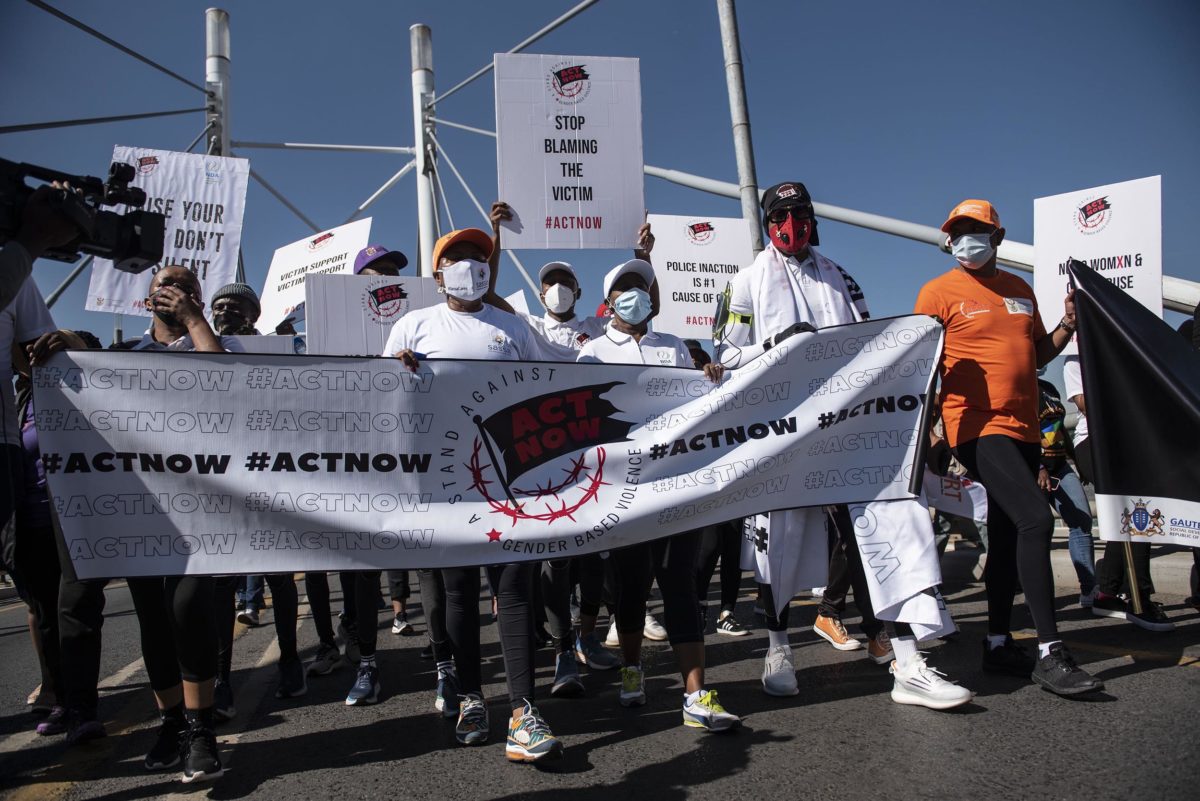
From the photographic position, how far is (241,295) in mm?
4633

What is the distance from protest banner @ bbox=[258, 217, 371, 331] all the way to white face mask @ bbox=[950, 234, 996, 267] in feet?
20.1

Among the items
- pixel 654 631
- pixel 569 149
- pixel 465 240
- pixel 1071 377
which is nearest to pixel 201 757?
pixel 465 240

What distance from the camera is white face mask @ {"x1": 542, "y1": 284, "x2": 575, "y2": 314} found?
5.28m

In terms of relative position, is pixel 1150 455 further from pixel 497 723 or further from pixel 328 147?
pixel 328 147

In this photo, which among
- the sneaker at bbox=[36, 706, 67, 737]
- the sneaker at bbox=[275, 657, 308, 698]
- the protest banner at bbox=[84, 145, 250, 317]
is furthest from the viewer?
the protest banner at bbox=[84, 145, 250, 317]

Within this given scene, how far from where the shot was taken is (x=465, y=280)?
137 inches

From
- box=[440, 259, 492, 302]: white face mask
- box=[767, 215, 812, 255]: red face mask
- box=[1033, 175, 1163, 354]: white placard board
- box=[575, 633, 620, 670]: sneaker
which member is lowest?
box=[575, 633, 620, 670]: sneaker

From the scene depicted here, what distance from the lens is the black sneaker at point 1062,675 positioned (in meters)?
3.10

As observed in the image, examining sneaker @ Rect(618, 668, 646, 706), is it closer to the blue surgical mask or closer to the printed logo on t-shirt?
the blue surgical mask

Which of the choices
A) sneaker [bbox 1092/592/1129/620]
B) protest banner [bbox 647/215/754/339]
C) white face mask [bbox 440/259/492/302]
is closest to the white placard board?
sneaker [bbox 1092/592/1129/620]

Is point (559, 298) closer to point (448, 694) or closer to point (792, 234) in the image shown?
point (792, 234)

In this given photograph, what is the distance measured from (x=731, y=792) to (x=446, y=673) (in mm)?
1484

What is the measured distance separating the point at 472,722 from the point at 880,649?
2.08 m

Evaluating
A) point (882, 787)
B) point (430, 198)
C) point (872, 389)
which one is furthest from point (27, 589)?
point (430, 198)
